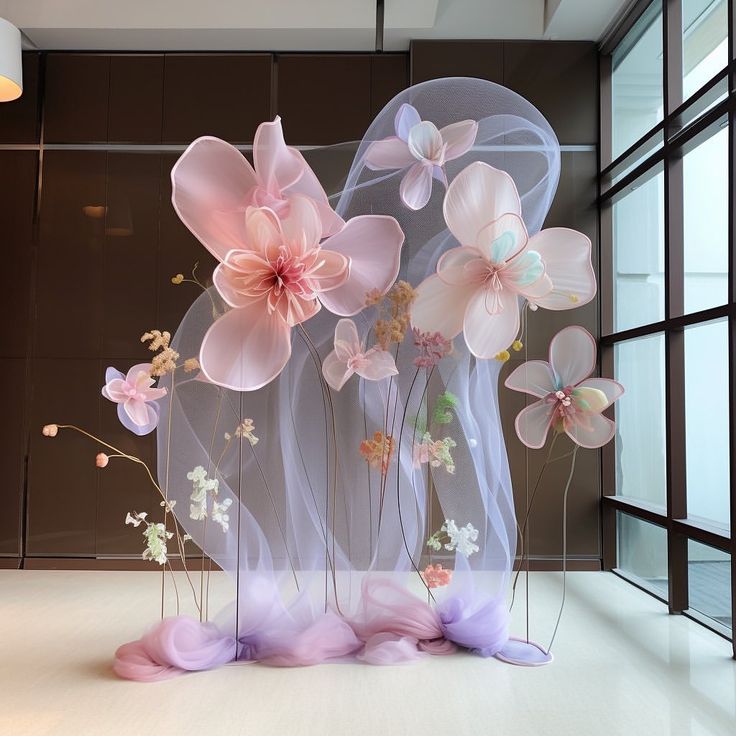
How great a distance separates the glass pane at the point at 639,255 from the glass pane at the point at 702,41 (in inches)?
20.5

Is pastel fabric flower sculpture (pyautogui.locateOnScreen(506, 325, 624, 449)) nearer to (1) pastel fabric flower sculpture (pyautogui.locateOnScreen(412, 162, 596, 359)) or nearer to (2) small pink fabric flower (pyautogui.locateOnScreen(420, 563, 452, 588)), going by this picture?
(1) pastel fabric flower sculpture (pyautogui.locateOnScreen(412, 162, 596, 359))

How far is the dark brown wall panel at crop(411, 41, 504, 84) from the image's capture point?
14.8ft

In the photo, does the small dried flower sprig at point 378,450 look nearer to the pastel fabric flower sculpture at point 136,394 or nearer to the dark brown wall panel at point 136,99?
the pastel fabric flower sculpture at point 136,394

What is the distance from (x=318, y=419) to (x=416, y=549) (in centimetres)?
61

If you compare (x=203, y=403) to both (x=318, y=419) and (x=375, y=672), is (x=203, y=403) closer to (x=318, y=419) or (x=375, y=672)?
(x=318, y=419)

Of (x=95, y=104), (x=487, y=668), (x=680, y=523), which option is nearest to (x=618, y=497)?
(x=680, y=523)

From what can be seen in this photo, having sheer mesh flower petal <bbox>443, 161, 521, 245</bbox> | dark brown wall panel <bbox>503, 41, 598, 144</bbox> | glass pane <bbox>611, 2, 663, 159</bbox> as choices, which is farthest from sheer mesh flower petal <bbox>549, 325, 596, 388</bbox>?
dark brown wall panel <bbox>503, 41, 598, 144</bbox>

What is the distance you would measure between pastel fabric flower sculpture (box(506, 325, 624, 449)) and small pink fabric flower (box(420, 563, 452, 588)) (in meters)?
0.56

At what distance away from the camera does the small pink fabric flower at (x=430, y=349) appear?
2.64 metres

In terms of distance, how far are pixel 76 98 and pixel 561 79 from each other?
3.08m

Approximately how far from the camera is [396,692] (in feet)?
7.70

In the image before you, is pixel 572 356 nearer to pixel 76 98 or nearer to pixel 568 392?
pixel 568 392

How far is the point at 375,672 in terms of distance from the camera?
2.51 meters

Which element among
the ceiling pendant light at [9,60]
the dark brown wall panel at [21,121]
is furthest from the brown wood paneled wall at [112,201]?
the ceiling pendant light at [9,60]
